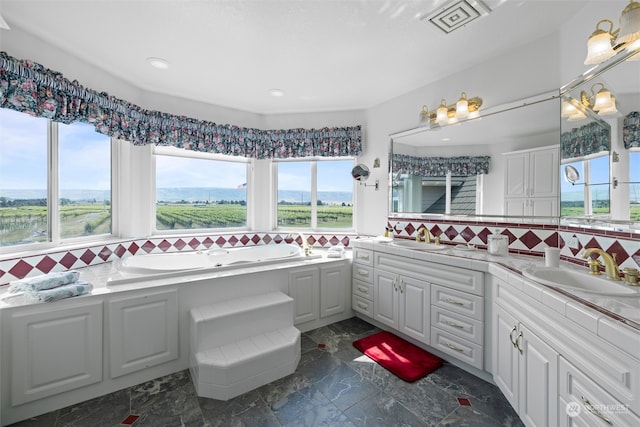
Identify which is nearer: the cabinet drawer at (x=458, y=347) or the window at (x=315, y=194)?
the cabinet drawer at (x=458, y=347)

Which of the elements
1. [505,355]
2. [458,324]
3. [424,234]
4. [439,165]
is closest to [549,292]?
[505,355]

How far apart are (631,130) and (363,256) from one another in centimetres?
203

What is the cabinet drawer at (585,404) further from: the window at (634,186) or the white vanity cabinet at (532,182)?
the white vanity cabinet at (532,182)

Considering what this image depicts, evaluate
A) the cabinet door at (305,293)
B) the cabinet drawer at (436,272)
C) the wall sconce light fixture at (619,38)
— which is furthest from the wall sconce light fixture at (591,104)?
the cabinet door at (305,293)

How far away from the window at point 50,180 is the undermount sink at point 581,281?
3529 millimetres

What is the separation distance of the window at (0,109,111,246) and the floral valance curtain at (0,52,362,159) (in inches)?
11.8

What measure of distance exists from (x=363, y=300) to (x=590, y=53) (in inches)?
96.7

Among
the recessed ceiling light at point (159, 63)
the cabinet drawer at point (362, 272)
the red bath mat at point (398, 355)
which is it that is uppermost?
the recessed ceiling light at point (159, 63)

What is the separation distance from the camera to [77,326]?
1.70 metres

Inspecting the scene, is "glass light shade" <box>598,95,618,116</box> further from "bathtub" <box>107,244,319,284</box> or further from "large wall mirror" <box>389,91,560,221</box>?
"bathtub" <box>107,244,319,284</box>

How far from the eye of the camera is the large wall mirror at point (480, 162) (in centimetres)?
201

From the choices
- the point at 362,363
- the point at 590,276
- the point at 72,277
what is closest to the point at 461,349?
the point at 362,363

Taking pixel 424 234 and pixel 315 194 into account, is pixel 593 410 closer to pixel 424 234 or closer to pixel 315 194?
pixel 424 234

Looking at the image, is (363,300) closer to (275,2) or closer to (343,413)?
(343,413)
